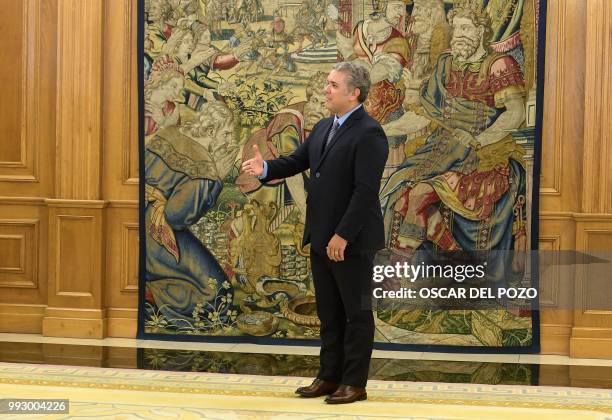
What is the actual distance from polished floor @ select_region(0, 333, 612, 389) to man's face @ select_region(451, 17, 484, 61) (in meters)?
1.83

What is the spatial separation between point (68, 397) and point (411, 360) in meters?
2.10

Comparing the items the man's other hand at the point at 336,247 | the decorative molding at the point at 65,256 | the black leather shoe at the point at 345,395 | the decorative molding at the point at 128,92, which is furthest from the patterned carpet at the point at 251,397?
the decorative molding at the point at 128,92

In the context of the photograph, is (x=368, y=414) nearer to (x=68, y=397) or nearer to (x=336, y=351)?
Result: (x=336, y=351)

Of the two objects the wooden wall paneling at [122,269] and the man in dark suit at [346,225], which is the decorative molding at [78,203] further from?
the man in dark suit at [346,225]

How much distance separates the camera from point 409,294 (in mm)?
6273

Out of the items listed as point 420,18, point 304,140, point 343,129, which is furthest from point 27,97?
point 343,129

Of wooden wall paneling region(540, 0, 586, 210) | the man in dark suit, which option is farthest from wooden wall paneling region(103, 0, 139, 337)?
wooden wall paneling region(540, 0, 586, 210)

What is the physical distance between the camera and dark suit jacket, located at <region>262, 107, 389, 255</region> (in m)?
4.59

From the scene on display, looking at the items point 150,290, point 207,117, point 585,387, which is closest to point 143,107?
point 207,117

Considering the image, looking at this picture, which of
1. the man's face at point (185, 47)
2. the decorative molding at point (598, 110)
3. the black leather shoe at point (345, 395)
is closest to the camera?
the black leather shoe at point (345, 395)

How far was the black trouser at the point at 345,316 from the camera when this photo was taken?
468 centimetres

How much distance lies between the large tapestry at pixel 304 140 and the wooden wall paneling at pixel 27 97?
673 mm

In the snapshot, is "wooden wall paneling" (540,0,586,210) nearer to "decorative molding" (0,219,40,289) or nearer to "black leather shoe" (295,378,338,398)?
"black leather shoe" (295,378,338,398)

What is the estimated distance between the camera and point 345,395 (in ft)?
15.3
